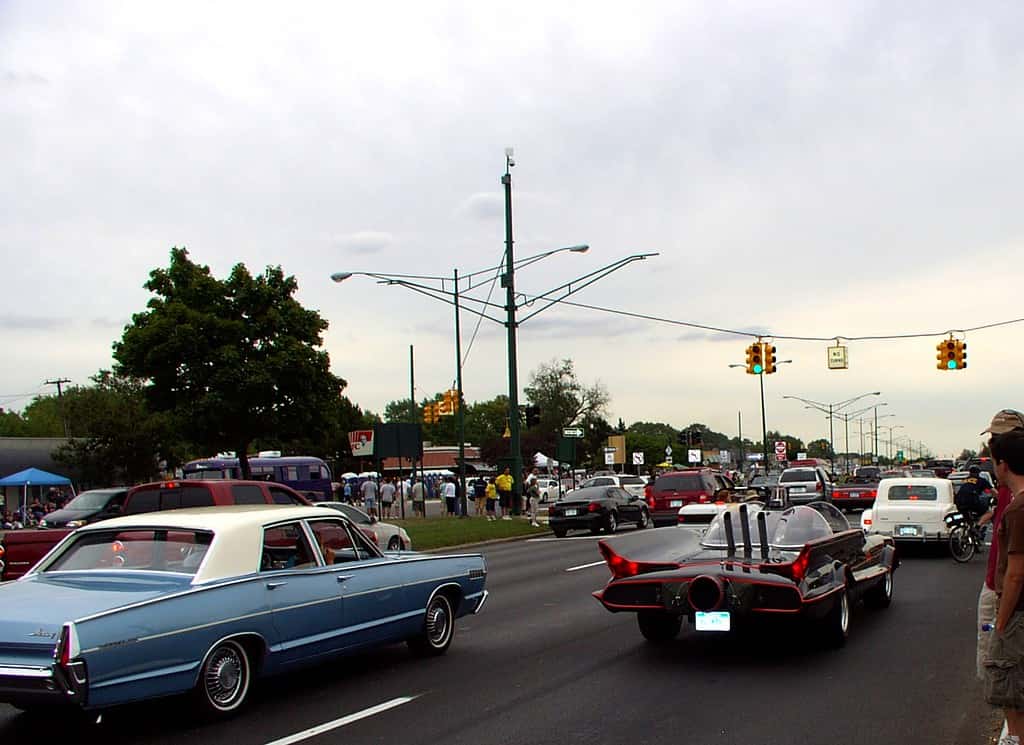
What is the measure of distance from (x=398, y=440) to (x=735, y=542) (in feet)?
75.3

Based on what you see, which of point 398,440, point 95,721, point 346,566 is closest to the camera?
point 95,721

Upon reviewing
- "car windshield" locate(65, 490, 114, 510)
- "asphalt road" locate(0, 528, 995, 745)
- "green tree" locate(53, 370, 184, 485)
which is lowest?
"asphalt road" locate(0, 528, 995, 745)

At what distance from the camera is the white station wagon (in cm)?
1883

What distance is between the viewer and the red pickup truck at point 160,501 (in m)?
14.6

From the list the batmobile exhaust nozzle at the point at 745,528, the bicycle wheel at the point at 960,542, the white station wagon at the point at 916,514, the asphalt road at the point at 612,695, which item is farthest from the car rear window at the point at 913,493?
the batmobile exhaust nozzle at the point at 745,528

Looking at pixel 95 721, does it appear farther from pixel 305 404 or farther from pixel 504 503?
pixel 504 503

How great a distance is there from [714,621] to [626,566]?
1353 mm

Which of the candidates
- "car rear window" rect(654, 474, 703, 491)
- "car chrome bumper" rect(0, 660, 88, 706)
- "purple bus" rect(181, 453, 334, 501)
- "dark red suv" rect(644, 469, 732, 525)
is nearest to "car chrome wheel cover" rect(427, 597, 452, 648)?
"car chrome bumper" rect(0, 660, 88, 706)

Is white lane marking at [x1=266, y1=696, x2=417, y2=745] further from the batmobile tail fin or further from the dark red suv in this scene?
the dark red suv

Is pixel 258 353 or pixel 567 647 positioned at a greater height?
pixel 258 353

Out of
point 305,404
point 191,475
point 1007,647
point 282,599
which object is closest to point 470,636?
point 282,599

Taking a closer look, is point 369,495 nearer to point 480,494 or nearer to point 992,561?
point 480,494

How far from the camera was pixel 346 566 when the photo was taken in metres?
8.53

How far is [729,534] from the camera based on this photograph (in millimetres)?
10078
